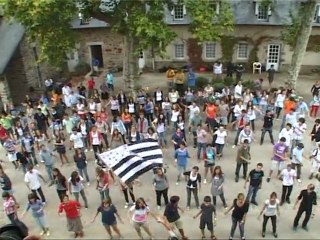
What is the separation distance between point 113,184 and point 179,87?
29.2 feet

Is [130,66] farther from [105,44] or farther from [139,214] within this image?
[139,214]

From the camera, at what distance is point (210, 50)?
26797mm

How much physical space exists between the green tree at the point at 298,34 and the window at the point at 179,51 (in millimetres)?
6431

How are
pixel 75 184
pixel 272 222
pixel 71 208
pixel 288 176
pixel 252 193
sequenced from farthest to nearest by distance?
pixel 252 193, pixel 75 184, pixel 288 176, pixel 272 222, pixel 71 208

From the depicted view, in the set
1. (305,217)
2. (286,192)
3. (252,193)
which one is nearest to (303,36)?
(286,192)

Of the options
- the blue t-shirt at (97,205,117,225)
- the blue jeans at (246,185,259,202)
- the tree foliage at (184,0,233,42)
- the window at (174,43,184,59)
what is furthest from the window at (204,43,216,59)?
the blue t-shirt at (97,205,117,225)

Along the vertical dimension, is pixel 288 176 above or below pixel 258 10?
below

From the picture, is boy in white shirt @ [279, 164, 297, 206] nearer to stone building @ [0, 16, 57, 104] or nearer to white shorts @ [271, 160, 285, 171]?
white shorts @ [271, 160, 285, 171]

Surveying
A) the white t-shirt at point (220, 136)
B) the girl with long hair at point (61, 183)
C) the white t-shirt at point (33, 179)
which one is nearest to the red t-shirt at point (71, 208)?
the girl with long hair at point (61, 183)

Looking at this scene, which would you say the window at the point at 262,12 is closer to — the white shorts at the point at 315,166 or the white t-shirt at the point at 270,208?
the white shorts at the point at 315,166

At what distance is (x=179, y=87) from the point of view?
73.6 ft

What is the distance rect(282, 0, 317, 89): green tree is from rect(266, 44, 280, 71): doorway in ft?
5.03

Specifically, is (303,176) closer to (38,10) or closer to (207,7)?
(207,7)

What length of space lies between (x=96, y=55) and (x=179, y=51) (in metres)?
5.77
